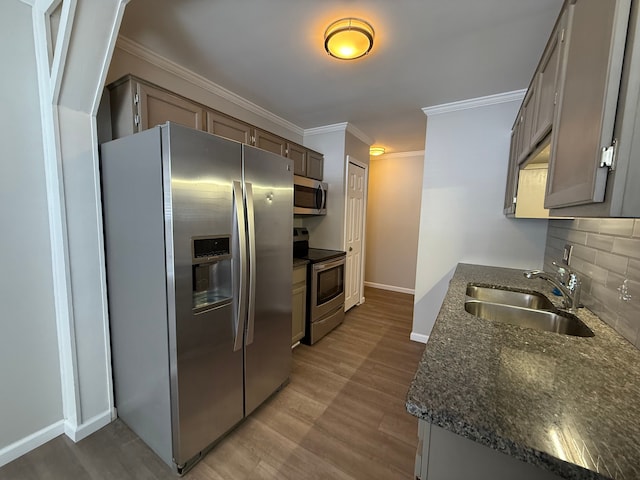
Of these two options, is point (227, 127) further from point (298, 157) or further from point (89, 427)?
point (89, 427)

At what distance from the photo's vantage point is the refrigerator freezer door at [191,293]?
49.3 inches

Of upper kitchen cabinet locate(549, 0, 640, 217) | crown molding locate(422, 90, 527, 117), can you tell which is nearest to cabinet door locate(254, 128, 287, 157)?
crown molding locate(422, 90, 527, 117)

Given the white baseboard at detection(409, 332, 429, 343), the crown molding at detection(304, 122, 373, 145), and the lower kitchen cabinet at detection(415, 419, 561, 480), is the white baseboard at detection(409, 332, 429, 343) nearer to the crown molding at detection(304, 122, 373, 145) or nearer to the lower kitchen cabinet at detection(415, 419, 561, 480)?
the lower kitchen cabinet at detection(415, 419, 561, 480)

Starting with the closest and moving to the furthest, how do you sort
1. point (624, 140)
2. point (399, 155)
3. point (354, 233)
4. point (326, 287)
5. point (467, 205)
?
point (624, 140)
point (467, 205)
point (326, 287)
point (354, 233)
point (399, 155)

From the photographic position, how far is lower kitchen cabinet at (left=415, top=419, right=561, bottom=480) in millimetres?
611

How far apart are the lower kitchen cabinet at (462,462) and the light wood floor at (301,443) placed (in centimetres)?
96

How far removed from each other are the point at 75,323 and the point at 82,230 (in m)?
0.55

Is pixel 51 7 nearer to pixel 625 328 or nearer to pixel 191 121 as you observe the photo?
pixel 191 121

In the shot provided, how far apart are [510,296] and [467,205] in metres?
1.14

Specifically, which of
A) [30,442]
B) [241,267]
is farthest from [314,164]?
[30,442]

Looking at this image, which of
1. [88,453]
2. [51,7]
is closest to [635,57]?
[51,7]

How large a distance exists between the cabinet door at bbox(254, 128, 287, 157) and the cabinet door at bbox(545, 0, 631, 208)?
82.2 inches

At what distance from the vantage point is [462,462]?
0.67 meters

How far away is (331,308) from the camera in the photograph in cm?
307
